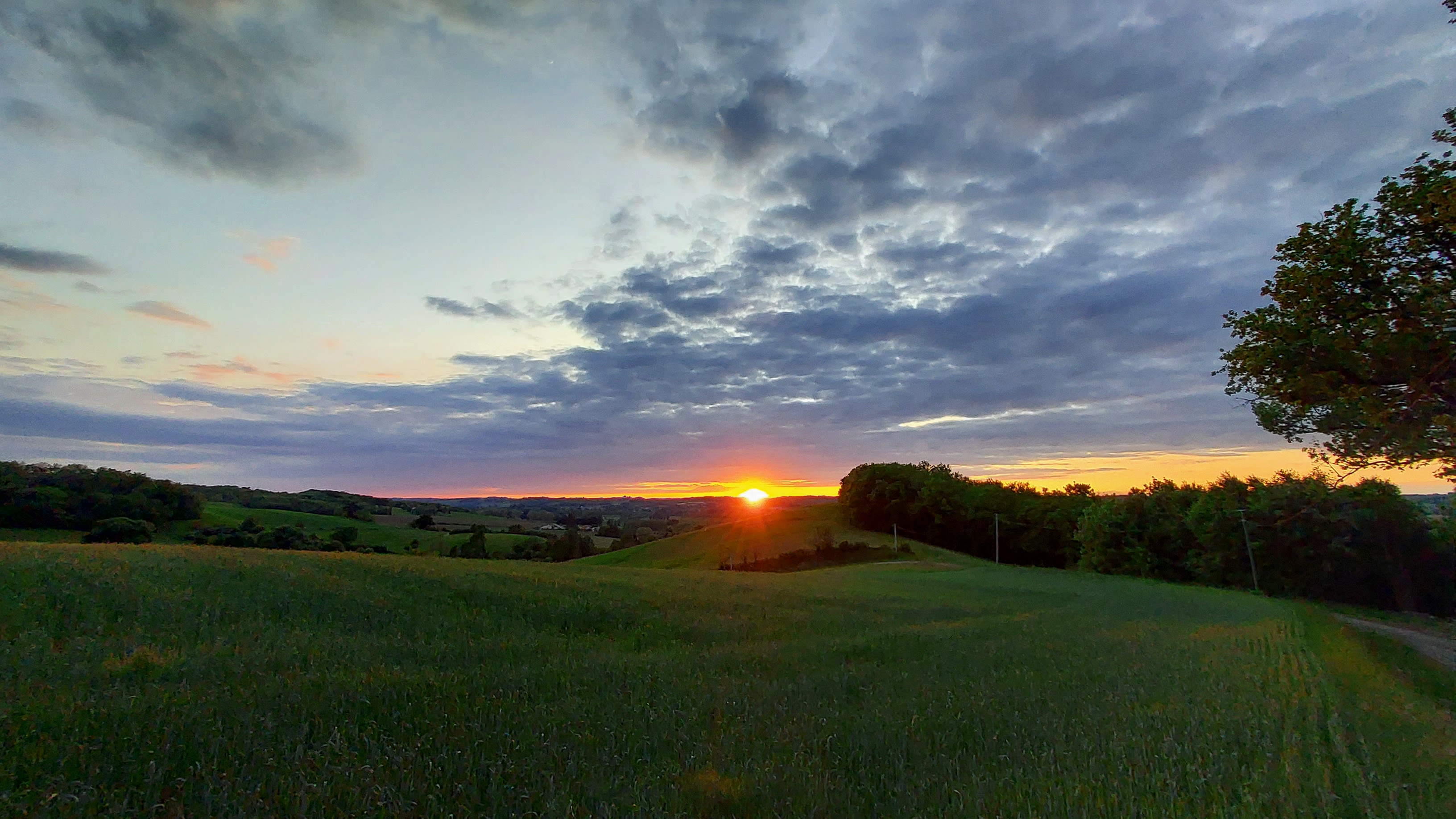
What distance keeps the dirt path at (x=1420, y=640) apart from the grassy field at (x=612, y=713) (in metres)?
5.81

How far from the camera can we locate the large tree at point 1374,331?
51.7 feet

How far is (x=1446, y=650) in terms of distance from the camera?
61.3ft

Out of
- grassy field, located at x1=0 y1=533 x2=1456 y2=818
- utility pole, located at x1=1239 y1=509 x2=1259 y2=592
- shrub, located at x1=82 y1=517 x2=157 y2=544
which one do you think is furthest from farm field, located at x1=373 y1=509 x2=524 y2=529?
utility pole, located at x1=1239 y1=509 x2=1259 y2=592

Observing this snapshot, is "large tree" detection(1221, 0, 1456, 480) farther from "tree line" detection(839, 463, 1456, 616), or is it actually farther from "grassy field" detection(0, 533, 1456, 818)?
"tree line" detection(839, 463, 1456, 616)

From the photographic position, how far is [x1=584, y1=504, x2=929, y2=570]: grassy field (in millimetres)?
69188

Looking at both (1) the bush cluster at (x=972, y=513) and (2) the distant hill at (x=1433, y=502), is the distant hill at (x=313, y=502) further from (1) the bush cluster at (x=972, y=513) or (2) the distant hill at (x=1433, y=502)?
(2) the distant hill at (x=1433, y=502)

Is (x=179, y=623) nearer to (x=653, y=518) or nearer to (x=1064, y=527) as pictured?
(x=1064, y=527)

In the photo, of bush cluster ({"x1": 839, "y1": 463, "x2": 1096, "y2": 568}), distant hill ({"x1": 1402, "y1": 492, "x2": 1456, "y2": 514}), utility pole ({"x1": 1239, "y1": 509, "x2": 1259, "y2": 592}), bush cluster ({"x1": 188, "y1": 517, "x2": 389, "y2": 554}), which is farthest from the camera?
bush cluster ({"x1": 839, "y1": 463, "x2": 1096, "y2": 568})

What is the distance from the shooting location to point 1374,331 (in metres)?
16.7

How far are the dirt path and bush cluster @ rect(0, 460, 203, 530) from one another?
204 ft

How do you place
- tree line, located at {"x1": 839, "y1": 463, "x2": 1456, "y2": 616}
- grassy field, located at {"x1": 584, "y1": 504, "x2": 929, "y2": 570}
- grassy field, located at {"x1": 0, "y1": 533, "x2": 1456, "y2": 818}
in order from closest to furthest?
grassy field, located at {"x1": 0, "y1": 533, "x2": 1456, "y2": 818}
tree line, located at {"x1": 839, "y1": 463, "x2": 1456, "y2": 616}
grassy field, located at {"x1": 584, "y1": 504, "x2": 929, "y2": 570}

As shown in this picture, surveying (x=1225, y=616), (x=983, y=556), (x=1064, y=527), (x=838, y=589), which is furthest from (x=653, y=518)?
(x=1225, y=616)

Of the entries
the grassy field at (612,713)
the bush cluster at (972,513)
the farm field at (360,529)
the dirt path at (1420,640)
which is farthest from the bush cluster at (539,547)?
the dirt path at (1420,640)

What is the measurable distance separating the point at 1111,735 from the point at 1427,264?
62.3 feet
